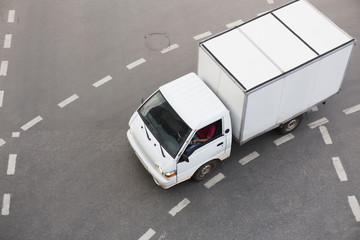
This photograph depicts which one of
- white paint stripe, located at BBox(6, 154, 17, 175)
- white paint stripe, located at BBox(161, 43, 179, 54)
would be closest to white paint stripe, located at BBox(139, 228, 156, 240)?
white paint stripe, located at BBox(6, 154, 17, 175)

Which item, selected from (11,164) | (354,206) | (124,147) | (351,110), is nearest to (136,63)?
(124,147)

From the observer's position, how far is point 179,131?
36.2 ft

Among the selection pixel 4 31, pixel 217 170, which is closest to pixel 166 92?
pixel 217 170

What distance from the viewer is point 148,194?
11914 mm

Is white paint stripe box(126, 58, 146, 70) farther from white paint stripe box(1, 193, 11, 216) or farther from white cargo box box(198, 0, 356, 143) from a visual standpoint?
white paint stripe box(1, 193, 11, 216)

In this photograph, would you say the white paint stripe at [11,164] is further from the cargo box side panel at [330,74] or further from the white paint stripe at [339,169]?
the white paint stripe at [339,169]

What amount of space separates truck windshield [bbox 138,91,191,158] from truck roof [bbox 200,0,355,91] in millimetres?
1644

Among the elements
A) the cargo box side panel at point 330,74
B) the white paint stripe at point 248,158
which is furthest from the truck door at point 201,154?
the cargo box side panel at point 330,74

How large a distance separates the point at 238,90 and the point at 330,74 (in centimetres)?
275

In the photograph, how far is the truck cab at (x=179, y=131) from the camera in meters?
11.0

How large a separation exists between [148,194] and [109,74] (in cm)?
419

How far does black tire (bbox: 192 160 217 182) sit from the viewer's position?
11.7 meters

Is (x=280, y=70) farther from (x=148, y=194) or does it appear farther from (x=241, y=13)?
(x=241, y=13)

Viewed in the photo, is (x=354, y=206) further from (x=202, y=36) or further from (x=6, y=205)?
(x=6, y=205)
